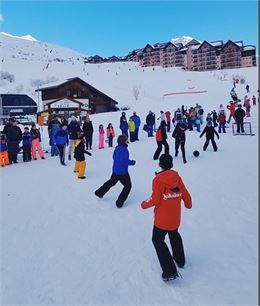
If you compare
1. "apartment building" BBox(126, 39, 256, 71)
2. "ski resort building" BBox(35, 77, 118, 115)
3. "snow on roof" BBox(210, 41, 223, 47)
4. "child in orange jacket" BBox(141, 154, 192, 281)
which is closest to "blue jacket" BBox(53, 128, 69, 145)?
"child in orange jacket" BBox(141, 154, 192, 281)

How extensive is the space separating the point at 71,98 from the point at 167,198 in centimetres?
4471

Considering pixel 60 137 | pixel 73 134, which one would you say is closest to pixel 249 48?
pixel 73 134

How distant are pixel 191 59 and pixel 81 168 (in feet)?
395

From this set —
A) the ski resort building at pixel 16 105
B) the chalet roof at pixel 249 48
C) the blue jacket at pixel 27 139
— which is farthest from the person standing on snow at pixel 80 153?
the chalet roof at pixel 249 48

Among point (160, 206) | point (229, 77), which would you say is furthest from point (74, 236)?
point (229, 77)

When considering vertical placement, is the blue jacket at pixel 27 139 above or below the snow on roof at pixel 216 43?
below

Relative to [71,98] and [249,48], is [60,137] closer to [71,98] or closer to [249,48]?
[71,98]

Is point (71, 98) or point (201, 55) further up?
point (201, 55)

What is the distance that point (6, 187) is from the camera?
9.13 meters

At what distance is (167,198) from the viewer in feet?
13.4

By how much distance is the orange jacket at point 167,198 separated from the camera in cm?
408

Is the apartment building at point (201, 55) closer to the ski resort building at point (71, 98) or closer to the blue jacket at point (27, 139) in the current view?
the ski resort building at point (71, 98)

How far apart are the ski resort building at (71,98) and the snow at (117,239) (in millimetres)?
35945

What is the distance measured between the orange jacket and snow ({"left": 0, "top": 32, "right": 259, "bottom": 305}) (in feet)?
2.32
